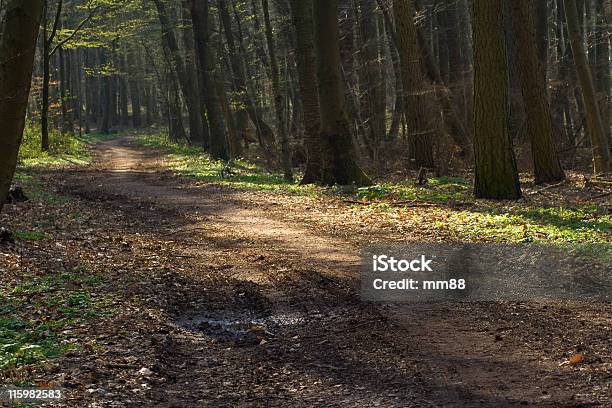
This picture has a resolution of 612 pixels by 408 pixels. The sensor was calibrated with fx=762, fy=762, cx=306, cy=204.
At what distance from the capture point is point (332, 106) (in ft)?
61.9

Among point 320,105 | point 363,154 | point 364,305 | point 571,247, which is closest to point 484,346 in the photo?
point 364,305

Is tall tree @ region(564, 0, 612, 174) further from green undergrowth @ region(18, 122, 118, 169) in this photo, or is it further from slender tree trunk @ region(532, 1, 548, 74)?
green undergrowth @ region(18, 122, 118, 169)

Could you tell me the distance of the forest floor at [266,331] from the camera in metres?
5.36

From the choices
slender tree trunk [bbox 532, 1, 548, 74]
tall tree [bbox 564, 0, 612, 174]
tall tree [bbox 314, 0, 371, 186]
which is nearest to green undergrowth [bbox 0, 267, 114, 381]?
tall tree [bbox 314, 0, 371, 186]

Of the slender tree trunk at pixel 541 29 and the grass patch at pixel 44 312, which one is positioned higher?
the slender tree trunk at pixel 541 29

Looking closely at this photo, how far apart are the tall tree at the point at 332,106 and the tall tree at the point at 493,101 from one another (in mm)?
4605

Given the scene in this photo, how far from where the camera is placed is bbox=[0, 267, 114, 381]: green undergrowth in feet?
21.0

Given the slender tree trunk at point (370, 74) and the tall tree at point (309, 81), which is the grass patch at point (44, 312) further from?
the slender tree trunk at point (370, 74)

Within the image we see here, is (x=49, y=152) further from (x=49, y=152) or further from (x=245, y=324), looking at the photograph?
(x=245, y=324)

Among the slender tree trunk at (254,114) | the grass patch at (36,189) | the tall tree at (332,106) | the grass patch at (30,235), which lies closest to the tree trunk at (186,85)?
the slender tree trunk at (254,114)

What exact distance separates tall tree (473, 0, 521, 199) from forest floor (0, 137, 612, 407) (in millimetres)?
3205

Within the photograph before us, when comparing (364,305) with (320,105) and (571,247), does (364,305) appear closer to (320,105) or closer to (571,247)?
(571,247)

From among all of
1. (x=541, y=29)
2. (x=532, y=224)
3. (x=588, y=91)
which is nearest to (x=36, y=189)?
(x=532, y=224)

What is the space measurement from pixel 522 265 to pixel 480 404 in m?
4.46
